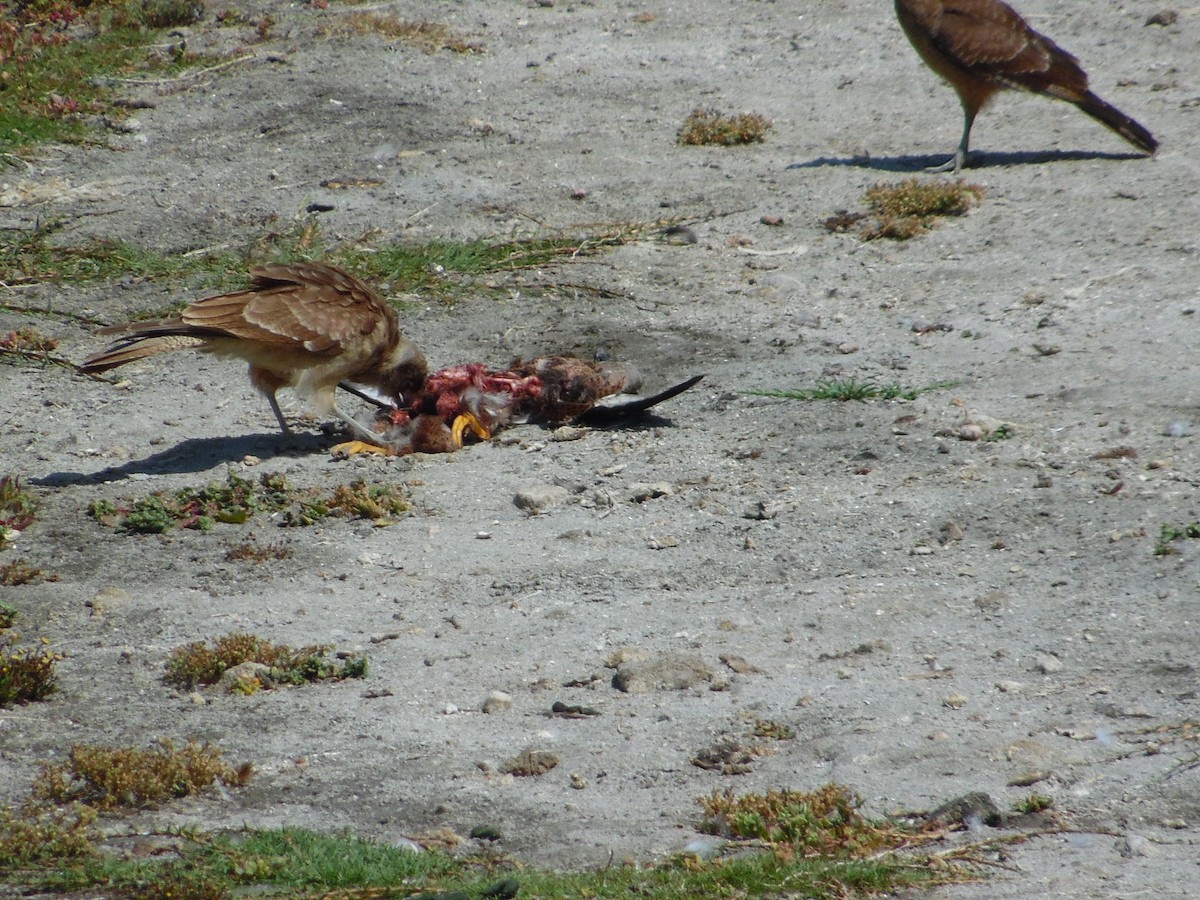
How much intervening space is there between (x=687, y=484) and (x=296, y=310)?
2607mm

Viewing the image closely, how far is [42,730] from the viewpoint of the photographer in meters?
5.20

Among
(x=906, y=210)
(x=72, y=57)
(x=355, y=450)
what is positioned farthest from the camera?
(x=72, y=57)

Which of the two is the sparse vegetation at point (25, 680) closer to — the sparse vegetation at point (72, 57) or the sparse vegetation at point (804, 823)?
the sparse vegetation at point (804, 823)

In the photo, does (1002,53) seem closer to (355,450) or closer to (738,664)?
(355,450)

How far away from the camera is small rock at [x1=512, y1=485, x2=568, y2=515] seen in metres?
7.18

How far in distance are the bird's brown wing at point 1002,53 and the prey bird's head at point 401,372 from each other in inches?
237

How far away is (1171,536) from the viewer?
19.8ft

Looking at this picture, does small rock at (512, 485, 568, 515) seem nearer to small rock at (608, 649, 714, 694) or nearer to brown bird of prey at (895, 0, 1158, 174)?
small rock at (608, 649, 714, 694)

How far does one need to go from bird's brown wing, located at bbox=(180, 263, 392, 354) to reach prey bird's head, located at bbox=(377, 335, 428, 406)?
0.25 meters

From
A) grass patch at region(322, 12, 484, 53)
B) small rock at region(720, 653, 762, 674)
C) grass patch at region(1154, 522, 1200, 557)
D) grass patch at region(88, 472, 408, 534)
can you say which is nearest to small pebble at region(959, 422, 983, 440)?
grass patch at region(1154, 522, 1200, 557)

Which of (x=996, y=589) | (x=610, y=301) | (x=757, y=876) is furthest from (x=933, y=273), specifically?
(x=757, y=876)

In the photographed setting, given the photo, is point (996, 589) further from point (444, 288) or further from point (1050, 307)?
point (444, 288)

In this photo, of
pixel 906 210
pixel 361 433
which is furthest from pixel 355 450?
pixel 906 210

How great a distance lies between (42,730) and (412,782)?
1547mm
